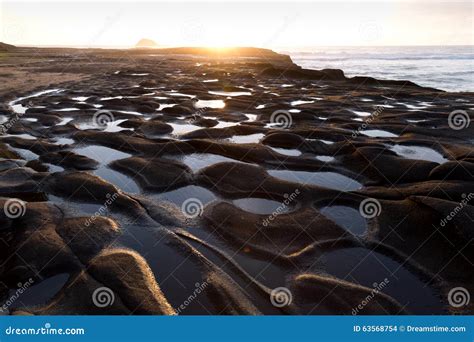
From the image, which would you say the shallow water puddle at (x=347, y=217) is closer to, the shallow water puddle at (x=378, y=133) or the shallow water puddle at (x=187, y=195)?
the shallow water puddle at (x=187, y=195)

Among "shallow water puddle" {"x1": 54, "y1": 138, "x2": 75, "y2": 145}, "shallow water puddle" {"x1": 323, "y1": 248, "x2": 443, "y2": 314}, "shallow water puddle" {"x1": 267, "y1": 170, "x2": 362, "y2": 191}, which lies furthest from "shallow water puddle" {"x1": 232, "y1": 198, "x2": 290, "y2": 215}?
"shallow water puddle" {"x1": 54, "y1": 138, "x2": 75, "y2": 145}

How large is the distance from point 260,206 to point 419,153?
29.1 ft

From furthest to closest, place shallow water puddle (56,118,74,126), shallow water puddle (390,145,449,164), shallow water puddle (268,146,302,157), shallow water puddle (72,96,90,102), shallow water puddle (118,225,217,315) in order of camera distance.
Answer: shallow water puddle (72,96,90,102) < shallow water puddle (56,118,74,126) < shallow water puddle (268,146,302,157) < shallow water puddle (390,145,449,164) < shallow water puddle (118,225,217,315)

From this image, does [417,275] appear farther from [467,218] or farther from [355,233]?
[467,218]

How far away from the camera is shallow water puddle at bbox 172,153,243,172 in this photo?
46.0 ft

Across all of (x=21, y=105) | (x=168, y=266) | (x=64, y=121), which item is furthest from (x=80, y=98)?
(x=168, y=266)

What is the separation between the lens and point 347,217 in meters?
10.3

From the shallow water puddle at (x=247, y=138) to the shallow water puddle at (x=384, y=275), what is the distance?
9.63 m

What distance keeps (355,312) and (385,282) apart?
4.24 ft

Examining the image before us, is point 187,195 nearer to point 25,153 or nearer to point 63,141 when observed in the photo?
point 25,153

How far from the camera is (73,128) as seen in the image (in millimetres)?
19688

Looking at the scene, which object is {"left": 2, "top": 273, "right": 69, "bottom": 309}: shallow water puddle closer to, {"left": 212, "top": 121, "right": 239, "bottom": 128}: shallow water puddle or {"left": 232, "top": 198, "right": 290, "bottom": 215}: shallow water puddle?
{"left": 232, "top": 198, "right": 290, "bottom": 215}: shallow water puddle

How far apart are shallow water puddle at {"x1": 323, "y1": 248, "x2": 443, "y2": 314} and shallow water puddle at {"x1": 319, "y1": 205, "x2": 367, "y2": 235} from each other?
3.09 feet

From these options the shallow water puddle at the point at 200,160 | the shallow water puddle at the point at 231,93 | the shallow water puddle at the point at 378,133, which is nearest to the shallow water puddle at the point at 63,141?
the shallow water puddle at the point at 200,160
